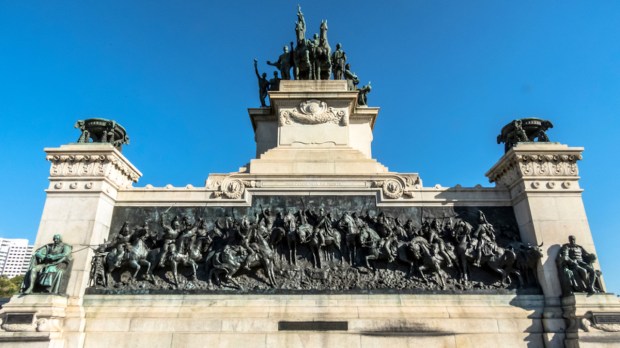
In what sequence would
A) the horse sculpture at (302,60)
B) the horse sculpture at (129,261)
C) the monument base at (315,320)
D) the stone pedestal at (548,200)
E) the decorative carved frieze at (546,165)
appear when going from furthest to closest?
the horse sculpture at (302,60) → the decorative carved frieze at (546,165) → the horse sculpture at (129,261) → the stone pedestal at (548,200) → the monument base at (315,320)

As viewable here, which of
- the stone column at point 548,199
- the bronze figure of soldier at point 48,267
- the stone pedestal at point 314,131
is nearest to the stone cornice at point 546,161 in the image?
the stone column at point 548,199

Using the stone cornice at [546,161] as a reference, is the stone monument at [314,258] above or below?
below

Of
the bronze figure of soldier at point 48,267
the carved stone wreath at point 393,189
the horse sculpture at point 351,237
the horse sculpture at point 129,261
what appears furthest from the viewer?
the carved stone wreath at point 393,189

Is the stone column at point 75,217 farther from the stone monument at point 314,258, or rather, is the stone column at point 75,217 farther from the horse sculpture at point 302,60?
the horse sculpture at point 302,60


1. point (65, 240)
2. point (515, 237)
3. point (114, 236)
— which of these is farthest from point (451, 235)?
point (65, 240)

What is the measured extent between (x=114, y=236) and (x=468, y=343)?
1047 centimetres

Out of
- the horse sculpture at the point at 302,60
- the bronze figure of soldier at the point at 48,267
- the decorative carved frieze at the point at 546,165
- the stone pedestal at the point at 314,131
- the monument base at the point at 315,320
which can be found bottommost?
the monument base at the point at 315,320

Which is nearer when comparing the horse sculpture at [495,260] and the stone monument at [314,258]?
the stone monument at [314,258]

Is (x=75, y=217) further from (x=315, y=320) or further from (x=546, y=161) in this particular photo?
(x=546, y=161)

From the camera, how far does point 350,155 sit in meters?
14.5

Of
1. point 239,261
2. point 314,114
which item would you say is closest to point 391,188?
point 314,114

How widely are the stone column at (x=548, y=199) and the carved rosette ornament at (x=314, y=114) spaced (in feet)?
19.3

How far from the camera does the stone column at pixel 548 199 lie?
460 inches

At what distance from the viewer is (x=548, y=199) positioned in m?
12.5
